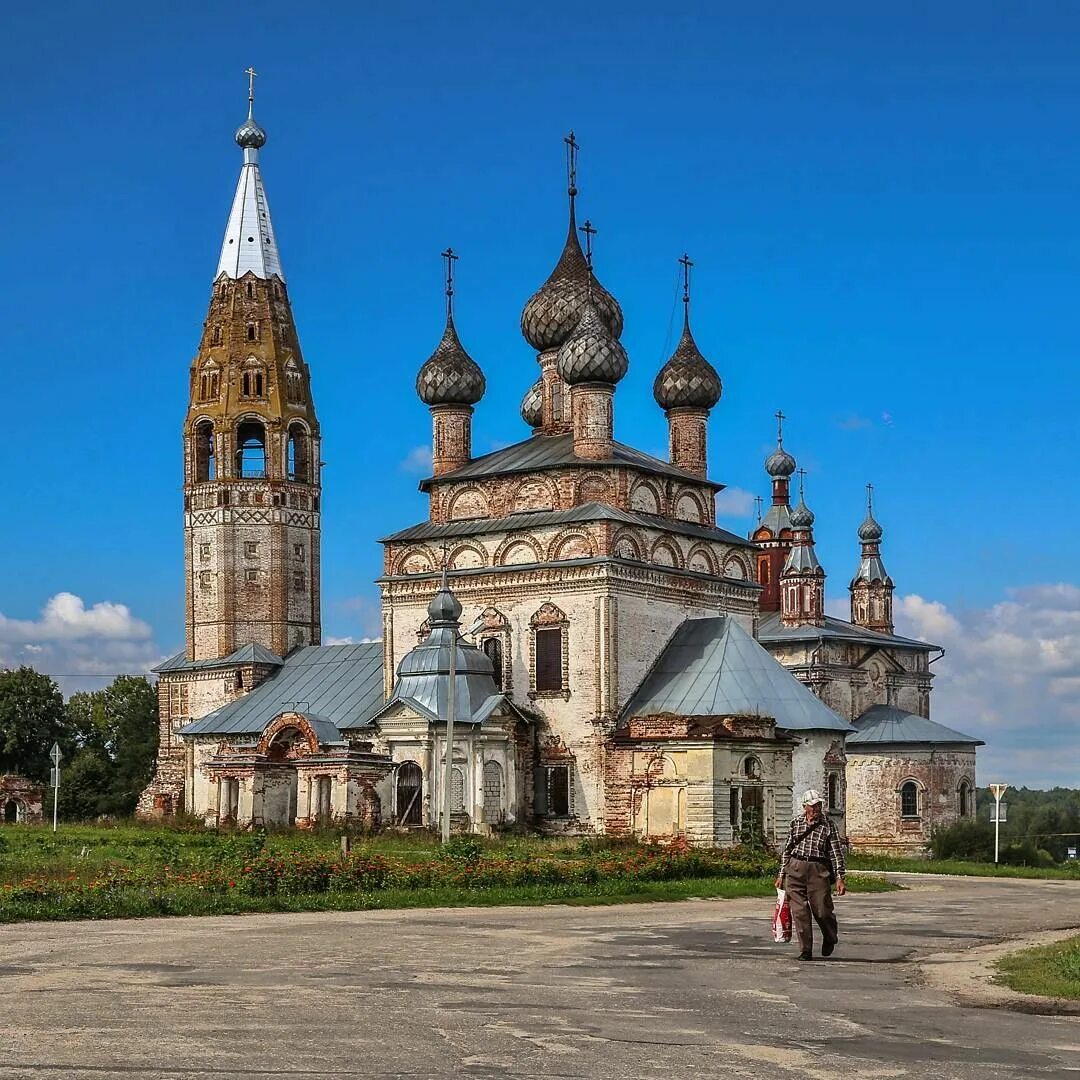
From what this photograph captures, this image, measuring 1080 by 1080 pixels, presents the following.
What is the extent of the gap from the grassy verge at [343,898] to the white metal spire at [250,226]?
29.6 m

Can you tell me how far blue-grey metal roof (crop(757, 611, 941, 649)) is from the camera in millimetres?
51438

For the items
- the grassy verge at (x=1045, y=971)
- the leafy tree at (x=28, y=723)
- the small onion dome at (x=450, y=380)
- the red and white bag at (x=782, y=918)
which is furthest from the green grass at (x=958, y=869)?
the leafy tree at (x=28, y=723)

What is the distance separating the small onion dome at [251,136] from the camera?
156 ft

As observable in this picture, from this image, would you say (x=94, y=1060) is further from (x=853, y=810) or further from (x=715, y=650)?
(x=853, y=810)

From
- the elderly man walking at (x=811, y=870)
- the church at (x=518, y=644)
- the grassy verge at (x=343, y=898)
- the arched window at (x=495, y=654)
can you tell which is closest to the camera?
the elderly man walking at (x=811, y=870)

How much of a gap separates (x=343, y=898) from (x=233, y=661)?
27723mm

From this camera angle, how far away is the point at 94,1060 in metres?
7.54

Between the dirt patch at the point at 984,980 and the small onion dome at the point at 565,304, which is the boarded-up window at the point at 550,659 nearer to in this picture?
the small onion dome at the point at 565,304

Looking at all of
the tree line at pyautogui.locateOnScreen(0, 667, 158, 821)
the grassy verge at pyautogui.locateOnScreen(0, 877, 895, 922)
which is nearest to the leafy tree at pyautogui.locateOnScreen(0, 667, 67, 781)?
the tree line at pyautogui.locateOnScreen(0, 667, 158, 821)

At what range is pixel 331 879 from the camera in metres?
18.6

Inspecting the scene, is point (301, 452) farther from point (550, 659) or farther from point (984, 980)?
point (984, 980)

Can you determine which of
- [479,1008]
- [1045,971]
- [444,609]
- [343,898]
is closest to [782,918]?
[1045,971]

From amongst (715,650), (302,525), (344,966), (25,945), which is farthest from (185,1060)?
(302,525)

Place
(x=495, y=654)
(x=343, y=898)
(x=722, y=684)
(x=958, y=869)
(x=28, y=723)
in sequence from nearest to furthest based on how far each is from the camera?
(x=343, y=898) < (x=958, y=869) < (x=722, y=684) < (x=495, y=654) < (x=28, y=723)
